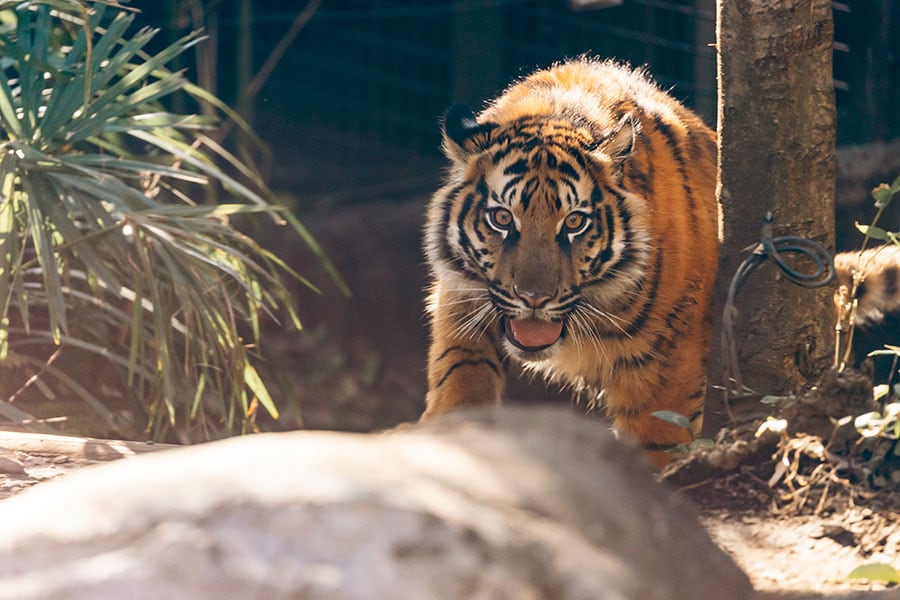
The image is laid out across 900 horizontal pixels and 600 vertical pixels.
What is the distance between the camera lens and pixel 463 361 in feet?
10.1

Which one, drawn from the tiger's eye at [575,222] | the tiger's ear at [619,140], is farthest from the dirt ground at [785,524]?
the tiger's ear at [619,140]

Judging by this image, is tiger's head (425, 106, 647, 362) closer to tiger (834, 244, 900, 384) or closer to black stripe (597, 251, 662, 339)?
black stripe (597, 251, 662, 339)

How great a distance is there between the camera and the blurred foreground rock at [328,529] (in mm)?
1140

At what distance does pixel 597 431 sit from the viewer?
1.58 meters

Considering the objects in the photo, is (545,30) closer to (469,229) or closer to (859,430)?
(469,229)

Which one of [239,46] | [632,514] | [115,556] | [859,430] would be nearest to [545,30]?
[239,46]

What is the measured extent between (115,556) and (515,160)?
1.98 m

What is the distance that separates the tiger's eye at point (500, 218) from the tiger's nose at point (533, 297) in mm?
→ 191

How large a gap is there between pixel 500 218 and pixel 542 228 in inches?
4.9

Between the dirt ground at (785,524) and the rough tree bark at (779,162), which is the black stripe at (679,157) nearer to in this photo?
the rough tree bark at (779,162)

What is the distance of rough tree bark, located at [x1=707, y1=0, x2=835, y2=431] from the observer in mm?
2438

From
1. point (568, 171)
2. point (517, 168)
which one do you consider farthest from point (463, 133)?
point (568, 171)

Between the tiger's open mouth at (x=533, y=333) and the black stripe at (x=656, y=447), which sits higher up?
the tiger's open mouth at (x=533, y=333)

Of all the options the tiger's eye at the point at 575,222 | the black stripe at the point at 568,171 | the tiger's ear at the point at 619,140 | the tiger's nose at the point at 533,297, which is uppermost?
the tiger's ear at the point at 619,140
